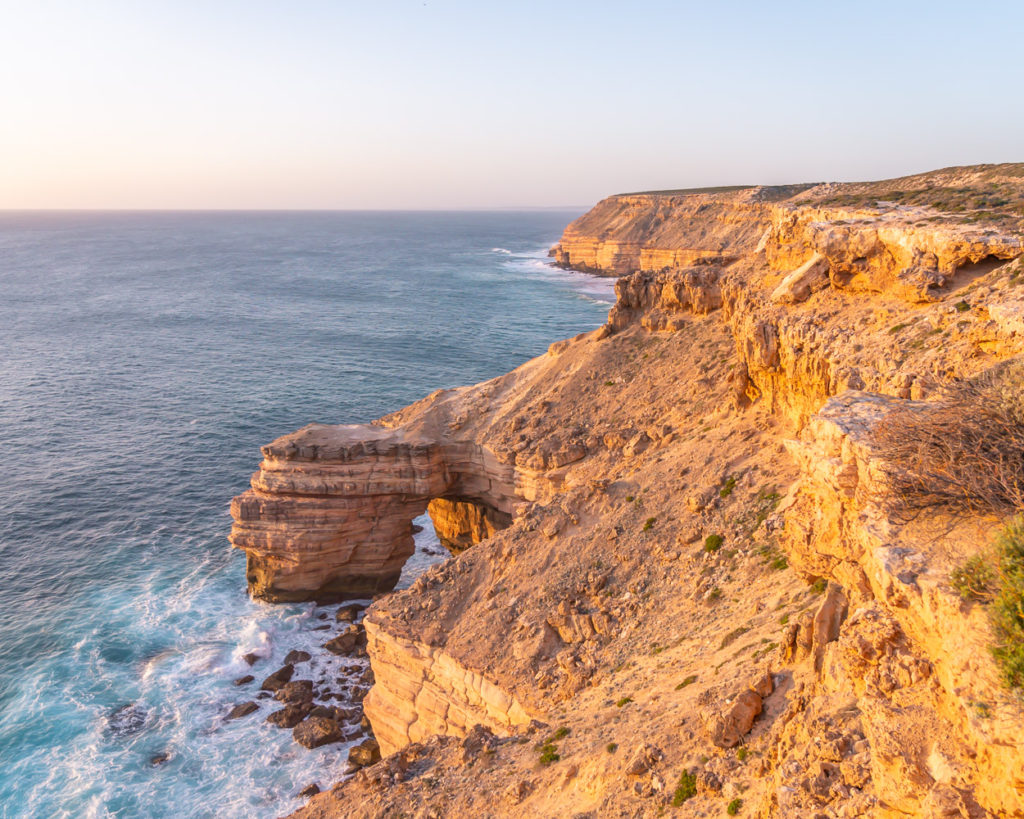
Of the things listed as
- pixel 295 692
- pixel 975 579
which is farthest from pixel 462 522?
pixel 975 579

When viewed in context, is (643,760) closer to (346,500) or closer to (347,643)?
(347,643)

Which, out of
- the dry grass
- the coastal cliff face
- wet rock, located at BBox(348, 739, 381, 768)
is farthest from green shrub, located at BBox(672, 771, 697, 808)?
wet rock, located at BBox(348, 739, 381, 768)

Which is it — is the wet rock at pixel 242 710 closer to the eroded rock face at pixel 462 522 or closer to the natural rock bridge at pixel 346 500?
the natural rock bridge at pixel 346 500

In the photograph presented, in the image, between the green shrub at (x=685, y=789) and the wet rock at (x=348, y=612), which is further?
the wet rock at (x=348, y=612)

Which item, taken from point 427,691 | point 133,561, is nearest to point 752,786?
point 427,691

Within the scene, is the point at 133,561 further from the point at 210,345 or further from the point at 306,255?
the point at 306,255

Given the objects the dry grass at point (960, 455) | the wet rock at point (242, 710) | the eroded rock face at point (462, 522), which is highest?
the dry grass at point (960, 455)

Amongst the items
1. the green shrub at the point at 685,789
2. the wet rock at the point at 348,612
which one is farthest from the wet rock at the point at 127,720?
the green shrub at the point at 685,789
